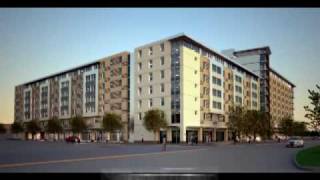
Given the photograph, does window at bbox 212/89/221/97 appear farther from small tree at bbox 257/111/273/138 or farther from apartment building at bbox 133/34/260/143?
small tree at bbox 257/111/273/138

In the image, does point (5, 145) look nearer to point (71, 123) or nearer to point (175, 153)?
point (71, 123)

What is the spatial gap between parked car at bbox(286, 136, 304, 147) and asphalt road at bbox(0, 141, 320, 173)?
Result: 0.57 feet

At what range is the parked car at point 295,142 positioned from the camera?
356 inches

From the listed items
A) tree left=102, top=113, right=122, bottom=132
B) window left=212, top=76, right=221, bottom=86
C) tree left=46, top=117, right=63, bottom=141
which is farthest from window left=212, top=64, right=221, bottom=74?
tree left=46, top=117, right=63, bottom=141

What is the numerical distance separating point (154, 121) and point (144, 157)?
87cm

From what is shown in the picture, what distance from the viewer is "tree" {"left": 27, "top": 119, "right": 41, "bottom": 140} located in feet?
30.3

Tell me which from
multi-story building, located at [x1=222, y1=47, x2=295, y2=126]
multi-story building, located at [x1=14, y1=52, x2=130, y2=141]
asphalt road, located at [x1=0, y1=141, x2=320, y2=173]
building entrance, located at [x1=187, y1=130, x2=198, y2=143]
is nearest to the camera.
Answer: asphalt road, located at [x1=0, y1=141, x2=320, y2=173]

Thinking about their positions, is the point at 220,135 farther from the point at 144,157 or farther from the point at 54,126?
the point at 54,126

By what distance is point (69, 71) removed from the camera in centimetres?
Result: 887

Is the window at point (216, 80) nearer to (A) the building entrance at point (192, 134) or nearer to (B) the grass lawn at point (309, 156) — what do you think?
(A) the building entrance at point (192, 134)

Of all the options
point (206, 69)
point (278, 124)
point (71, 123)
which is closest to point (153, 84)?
point (206, 69)

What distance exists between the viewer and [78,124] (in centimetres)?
971

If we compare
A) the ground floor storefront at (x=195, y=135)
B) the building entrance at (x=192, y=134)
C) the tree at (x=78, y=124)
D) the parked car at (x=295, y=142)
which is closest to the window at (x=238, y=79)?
the ground floor storefront at (x=195, y=135)
